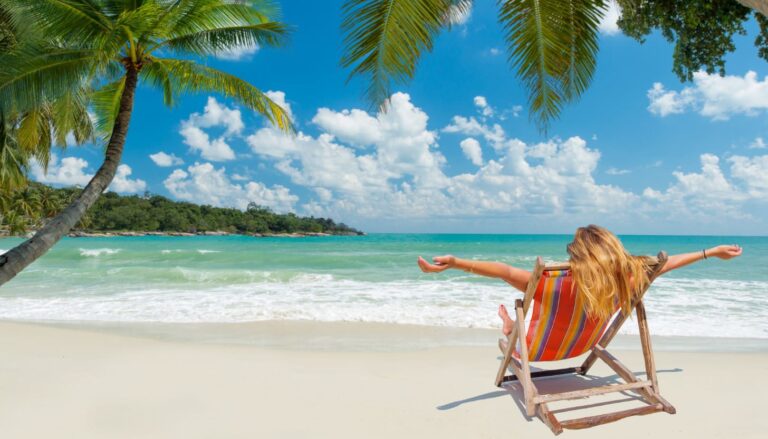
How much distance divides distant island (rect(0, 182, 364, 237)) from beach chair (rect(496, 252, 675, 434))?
5282 cm

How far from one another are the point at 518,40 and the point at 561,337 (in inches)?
129

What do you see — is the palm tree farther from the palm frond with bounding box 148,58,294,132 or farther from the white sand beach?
the white sand beach

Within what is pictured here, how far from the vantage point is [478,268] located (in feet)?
8.15

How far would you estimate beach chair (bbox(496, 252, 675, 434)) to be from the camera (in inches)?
98.6

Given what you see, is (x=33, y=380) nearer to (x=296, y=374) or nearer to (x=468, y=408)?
(x=296, y=374)

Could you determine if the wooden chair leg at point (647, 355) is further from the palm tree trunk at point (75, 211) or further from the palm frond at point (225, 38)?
the palm frond at point (225, 38)

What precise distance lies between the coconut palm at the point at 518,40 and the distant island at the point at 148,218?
51023mm

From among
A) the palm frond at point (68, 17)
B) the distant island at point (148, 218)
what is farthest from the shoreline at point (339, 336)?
the distant island at point (148, 218)

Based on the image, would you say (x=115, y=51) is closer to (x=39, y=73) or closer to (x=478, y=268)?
(x=39, y=73)

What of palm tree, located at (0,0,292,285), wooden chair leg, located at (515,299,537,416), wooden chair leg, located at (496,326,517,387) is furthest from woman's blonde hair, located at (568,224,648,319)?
palm tree, located at (0,0,292,285)

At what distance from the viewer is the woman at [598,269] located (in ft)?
8.00

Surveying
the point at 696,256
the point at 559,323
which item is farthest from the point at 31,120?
the point at 696,256

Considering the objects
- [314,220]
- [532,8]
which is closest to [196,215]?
[314,220]

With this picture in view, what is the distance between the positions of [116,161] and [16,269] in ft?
5.00
